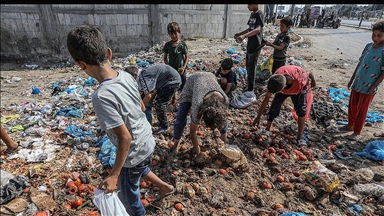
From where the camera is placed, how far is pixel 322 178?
9.01 ft

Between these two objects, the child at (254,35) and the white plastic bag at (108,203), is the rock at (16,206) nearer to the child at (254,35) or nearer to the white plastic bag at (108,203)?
the white plastic bag at (108,203)

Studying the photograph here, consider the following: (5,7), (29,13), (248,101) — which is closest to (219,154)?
(248,101)

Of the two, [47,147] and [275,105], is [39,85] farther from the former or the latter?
[275,105]

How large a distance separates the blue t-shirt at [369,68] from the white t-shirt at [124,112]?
3.58m

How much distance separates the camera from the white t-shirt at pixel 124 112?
1.47 meters

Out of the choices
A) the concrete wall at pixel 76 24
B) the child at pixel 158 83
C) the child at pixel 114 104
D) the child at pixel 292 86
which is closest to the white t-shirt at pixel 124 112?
the child at pixel 114 104

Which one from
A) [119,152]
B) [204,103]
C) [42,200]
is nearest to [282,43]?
[204,103]

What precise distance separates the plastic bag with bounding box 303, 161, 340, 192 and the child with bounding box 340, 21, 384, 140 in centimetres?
158

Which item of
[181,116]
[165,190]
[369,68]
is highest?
[369,68]

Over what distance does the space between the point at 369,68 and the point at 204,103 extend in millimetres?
2946

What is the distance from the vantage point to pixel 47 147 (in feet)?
11.3

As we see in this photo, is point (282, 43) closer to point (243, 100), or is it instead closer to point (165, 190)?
point (243, 100)

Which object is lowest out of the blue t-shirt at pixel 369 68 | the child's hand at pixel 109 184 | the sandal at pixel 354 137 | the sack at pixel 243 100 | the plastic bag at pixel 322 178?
the sandal at pixel 354 137

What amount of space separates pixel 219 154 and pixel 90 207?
1732 mm
